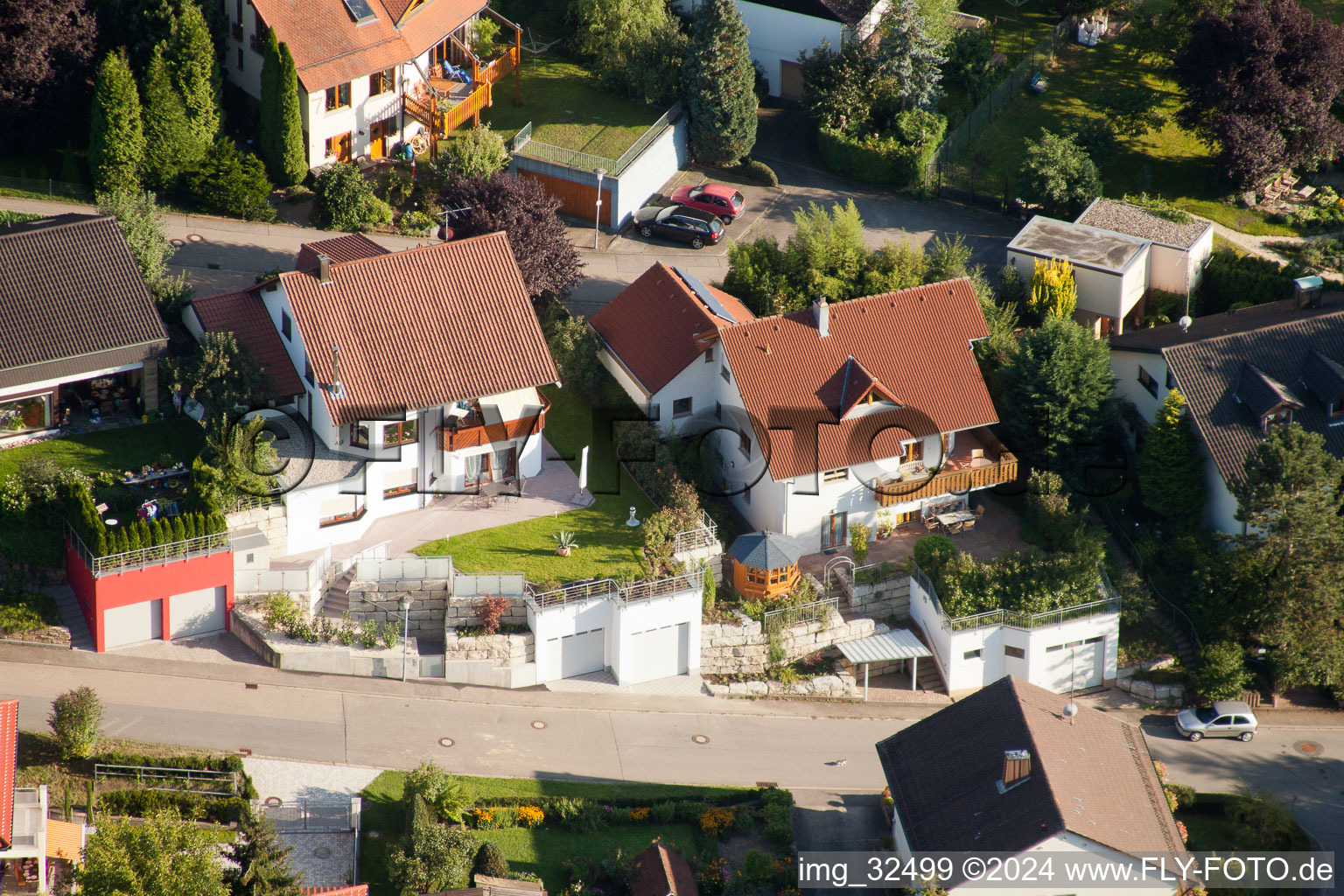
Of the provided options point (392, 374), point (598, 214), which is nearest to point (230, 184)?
point (598, 214)

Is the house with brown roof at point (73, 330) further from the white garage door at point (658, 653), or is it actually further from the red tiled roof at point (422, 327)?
the white garage door at point (658, 653)

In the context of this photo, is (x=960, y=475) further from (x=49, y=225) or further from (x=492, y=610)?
(x=49, y=225)

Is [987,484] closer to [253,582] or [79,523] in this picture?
[253,582]

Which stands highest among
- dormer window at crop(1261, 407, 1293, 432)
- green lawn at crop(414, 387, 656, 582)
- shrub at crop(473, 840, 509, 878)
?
dormer window at crop(1261, 407, 1293, 432)

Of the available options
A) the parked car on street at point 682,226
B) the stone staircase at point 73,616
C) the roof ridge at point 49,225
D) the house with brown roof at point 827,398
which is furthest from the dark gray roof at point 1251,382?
the stone staircase at point 73,616

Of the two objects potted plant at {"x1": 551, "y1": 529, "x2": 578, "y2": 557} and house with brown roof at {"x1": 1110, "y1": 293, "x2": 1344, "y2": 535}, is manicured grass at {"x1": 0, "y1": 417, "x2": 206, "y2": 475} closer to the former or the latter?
potted plant at {"x1": 551, "y1": 529, "x2": 578, "y2": 557}

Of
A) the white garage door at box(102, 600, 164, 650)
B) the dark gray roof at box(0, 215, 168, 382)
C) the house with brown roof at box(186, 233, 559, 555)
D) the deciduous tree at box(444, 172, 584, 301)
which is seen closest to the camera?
the white garage door at box(102, 600, 164, 650)

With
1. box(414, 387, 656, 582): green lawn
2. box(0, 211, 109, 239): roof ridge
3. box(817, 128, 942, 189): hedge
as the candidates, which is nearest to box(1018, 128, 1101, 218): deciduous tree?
box(817, 128, 942, 189): hedge
